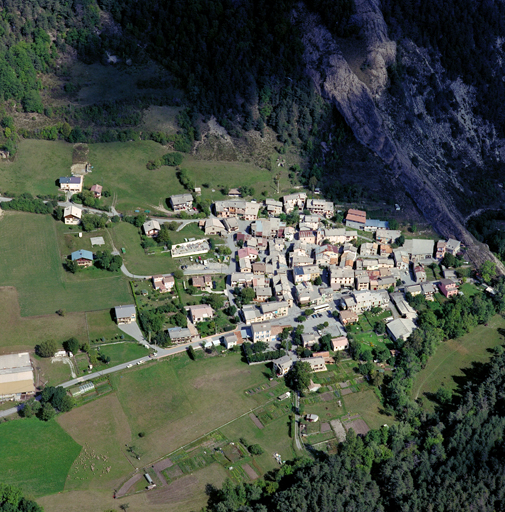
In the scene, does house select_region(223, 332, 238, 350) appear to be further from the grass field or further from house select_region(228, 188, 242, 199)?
house select_region(228, 188, 242, 199)

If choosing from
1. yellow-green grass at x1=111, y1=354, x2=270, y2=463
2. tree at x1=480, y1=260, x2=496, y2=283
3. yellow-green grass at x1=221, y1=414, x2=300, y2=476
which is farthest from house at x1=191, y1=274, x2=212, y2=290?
tree at x1=480, y1=260, x2=496, y2=283

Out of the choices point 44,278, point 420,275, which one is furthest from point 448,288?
point 44,278

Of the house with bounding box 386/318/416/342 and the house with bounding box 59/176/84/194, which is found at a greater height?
the house with bounding box 59/176/84/194

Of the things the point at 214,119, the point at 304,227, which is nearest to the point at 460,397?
the point at 304,227

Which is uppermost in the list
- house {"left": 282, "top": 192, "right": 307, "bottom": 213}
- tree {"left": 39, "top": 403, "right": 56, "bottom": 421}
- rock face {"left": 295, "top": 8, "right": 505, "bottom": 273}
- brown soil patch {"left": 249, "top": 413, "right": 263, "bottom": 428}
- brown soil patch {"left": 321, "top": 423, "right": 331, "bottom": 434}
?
rock face {"left": 295, "top": 8, "right": 505, "bottom": 273}

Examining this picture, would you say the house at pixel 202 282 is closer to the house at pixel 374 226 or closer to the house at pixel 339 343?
the house at pixel 339 343

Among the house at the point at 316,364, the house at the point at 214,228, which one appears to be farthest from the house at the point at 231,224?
the house at the point at 316,364
